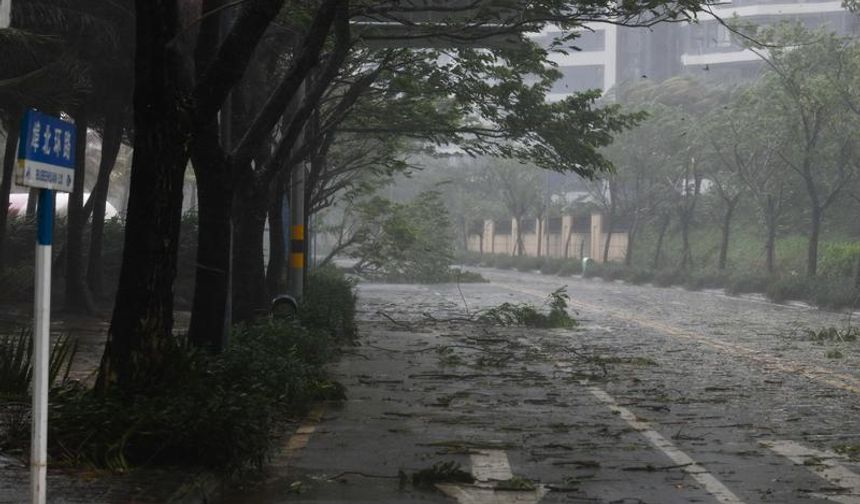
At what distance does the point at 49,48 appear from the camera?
20.9m

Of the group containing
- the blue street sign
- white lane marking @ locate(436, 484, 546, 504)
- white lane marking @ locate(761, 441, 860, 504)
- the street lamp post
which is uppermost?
the street lamp post

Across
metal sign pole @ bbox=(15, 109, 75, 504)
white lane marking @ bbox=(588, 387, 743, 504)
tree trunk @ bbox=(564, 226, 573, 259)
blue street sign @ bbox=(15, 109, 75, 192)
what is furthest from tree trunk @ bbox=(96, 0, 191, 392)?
tree trunk @ bbox=(564, 226, 573, 259)

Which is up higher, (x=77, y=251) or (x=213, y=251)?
(x=213, y=251)

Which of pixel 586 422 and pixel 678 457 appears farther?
pixel 586 422

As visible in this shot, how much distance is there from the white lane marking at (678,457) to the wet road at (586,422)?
18mm

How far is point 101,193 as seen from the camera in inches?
990

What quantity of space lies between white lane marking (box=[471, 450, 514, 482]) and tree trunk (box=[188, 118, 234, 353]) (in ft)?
12.5

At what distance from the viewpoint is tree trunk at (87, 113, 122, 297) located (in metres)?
24.6

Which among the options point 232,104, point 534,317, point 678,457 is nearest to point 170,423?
point 678,457

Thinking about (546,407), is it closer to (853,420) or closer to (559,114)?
(853,420)

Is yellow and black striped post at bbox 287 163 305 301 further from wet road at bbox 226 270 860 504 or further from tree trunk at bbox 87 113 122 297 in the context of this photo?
tree trunk at bbox 87 113 122 297

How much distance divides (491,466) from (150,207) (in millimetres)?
3257

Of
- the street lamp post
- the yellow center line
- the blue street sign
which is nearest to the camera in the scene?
the blue street sign

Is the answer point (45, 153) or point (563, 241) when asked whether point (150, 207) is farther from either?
point (563, 241)
